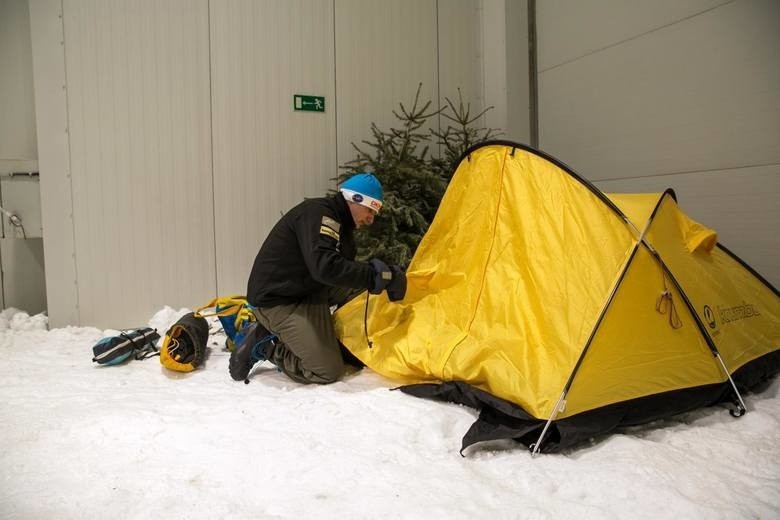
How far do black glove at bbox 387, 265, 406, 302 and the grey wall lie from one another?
2573mm

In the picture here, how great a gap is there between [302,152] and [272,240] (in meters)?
1.95

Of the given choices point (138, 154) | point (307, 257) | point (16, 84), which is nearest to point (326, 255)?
point (307, 257)

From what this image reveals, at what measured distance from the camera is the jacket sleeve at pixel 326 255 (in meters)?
2.66

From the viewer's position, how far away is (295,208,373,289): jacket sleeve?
105 inches

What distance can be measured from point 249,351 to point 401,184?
202cm

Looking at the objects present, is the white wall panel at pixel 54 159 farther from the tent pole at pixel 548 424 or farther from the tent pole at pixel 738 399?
the tent pole at pixel 738 399

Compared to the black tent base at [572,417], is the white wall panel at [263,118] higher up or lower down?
higher up

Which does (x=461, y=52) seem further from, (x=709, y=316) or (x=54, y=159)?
(x=54, y=159)

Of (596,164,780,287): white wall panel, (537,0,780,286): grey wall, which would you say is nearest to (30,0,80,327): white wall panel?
(537,0,780,286): grey wall

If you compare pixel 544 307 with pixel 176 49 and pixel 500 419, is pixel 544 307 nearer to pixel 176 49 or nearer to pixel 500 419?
pixel 500 419

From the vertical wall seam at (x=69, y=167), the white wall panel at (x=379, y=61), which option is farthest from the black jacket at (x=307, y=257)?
the vertical wall seam at (x=69, y=167)

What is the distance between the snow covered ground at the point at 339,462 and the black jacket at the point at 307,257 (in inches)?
23.4

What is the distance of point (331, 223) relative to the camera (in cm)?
276

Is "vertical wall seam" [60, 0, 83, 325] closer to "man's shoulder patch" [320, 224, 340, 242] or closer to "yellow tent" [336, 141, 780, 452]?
"man's shoulder patch" [320, 224, 340, 242]
